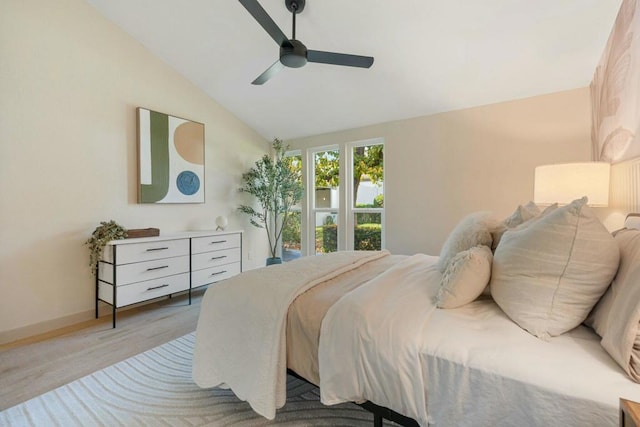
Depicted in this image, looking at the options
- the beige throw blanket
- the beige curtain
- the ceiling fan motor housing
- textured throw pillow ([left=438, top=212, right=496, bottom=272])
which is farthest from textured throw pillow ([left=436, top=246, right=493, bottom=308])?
the ceiling fan motor housing

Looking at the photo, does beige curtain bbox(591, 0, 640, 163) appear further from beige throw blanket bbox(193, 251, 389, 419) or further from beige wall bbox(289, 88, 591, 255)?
beige throw blanket bbox(193, 251, 389, 419)

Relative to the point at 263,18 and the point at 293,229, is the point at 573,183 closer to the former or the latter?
the point at 263,18

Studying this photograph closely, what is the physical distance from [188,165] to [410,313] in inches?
129

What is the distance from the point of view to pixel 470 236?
1.53 m

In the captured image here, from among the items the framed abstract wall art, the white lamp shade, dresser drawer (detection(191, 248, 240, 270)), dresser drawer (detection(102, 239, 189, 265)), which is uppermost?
the framed abstract wall art

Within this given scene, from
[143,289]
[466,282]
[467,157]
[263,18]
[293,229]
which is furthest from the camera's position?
[293,229]

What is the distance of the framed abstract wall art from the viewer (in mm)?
3127

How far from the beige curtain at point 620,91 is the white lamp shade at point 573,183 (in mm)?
145

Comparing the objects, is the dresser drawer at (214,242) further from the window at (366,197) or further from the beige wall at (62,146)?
the window at (366,197)

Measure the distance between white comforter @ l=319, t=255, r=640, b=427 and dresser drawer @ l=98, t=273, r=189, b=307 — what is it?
2242 mm

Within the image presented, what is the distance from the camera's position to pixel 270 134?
4.59m

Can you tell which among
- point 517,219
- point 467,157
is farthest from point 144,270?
point 467,157

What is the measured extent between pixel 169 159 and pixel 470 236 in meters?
3.24

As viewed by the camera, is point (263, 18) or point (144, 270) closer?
point (263, 18)
